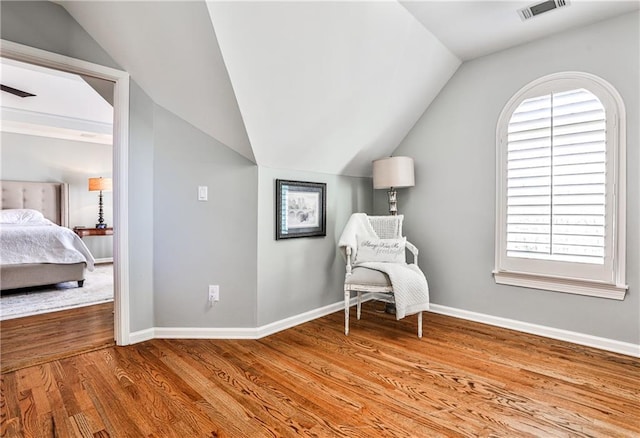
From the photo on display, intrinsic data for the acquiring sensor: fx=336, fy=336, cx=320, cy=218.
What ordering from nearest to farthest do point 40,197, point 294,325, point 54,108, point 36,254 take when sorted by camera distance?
point 294,325 → point 36,254 → point 54,108 → point 40,197

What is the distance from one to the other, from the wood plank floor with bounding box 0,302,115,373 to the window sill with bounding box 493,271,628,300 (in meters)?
3.27

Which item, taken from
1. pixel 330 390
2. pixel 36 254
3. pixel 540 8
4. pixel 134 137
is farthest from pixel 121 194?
pixel 540 8

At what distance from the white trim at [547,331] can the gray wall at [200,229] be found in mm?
1950

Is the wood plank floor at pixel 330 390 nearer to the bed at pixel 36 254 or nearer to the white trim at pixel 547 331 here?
the white trim at pixel 547 331

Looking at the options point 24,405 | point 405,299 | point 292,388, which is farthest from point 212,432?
point 405,299

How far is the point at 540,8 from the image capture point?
2344mm

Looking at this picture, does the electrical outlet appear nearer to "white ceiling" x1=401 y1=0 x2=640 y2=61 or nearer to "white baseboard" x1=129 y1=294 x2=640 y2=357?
"white baseboard" x1=129 y1=294 x2=640 y2=357

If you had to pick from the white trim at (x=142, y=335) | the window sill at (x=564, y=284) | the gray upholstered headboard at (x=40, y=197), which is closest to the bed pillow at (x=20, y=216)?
the gray upholstered headboard at (x=40, y=197)

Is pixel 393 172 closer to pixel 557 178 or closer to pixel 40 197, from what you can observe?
pixel 557 178

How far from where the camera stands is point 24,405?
175 cm

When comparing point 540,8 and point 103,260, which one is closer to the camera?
point 540,8

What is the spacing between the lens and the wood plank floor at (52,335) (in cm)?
232

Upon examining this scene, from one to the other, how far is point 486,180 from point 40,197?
6.61 m

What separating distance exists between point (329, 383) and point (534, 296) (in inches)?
76.6
